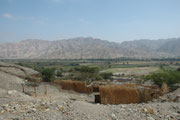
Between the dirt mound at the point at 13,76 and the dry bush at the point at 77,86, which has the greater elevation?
the dirt mound at the point at 13,76

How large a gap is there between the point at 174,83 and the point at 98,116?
1797cm

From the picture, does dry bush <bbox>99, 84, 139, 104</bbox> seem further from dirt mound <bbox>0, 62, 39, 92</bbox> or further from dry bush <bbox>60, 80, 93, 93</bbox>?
dirt mound <bbox>0, 62, 39, 92</bbox>

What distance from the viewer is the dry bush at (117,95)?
35.4 feet

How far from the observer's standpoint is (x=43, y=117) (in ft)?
20.9

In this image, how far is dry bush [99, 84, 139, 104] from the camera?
10.8m

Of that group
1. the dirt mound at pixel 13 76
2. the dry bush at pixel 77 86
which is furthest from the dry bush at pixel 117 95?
the dirt mound at pixel 13 76

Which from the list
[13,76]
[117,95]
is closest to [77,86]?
[13,76]

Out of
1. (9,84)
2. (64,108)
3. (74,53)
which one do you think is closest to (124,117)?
(64,108)

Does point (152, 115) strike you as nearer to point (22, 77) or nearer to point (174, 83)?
point (22, 77)

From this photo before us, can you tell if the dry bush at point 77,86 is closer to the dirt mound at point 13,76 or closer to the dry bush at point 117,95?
the dirt mound at point 13,76

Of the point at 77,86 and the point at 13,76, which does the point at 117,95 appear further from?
the point at 13,76

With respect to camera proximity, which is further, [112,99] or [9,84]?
[9,84]

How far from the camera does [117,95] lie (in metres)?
10.9

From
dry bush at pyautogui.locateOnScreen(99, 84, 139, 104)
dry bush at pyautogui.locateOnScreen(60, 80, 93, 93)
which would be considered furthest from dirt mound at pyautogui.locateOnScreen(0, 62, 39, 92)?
dry bush at pyautogui.locateOnScreen(99, 84, 139, 104)
